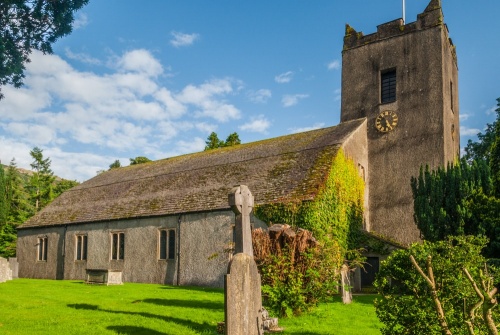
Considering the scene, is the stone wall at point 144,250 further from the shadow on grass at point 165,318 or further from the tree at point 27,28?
the tree at point 27,28

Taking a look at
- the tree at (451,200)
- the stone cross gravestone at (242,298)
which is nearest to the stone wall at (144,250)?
the tree at (451,200)

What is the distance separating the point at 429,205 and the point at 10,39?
16744 mm

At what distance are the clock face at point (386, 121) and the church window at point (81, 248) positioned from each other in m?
19.7

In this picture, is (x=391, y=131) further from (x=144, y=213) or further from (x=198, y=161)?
(x=144, y=213)

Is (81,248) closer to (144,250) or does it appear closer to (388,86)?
(144,250)

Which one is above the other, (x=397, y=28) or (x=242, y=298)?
(x=397, y=28)

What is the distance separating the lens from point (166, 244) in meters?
25.7

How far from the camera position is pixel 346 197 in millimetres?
23422

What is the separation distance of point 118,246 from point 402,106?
60.8ft

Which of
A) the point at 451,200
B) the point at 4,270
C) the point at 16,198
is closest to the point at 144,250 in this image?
the point at 4,270

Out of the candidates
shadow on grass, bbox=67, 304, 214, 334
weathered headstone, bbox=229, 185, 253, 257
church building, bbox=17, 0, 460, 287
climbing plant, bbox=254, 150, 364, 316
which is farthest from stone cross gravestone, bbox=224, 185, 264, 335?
church building, bbox=17, 0, 460, 287

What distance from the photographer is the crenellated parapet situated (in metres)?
25.6

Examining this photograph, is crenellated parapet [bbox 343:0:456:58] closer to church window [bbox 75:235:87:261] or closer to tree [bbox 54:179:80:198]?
church window [bbox 75:235:87:261]

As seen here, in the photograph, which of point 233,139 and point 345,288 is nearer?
point 345,288
